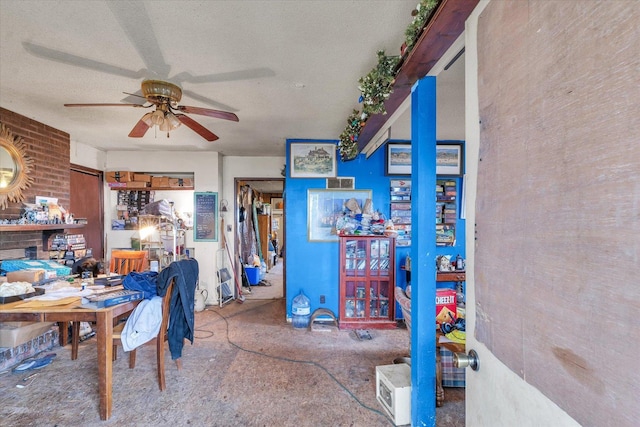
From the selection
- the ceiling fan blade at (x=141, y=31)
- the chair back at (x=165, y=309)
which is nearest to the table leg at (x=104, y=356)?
the chair back at (x=165, y=309)

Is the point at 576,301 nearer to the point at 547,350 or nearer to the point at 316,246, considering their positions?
the point at 547,350

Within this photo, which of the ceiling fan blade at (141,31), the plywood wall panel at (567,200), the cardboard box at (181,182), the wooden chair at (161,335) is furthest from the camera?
the cardboard box at (181,182)

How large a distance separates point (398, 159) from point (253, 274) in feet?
12.3

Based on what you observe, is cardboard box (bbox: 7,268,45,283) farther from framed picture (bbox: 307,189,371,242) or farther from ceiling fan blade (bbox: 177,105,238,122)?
framed picture (bbox: 307,189,371,242)

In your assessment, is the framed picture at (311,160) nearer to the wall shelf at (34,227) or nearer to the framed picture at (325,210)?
the framed picture at (325,210)

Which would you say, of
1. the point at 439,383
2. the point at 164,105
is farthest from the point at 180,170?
the point at 439,383

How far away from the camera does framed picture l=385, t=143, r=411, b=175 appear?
4.19 m

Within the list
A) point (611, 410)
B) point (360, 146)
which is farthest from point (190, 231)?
point (611, 410)

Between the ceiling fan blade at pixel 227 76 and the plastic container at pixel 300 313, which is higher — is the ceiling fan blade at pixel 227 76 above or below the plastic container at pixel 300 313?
above

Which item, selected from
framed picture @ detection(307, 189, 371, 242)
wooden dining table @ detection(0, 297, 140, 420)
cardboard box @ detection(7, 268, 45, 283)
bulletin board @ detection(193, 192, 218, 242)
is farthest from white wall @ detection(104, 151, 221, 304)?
wooden dining table @ detection(0, 297, 140, 420)

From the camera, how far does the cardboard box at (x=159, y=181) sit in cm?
491

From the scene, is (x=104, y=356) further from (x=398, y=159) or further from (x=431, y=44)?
(x=398, y=159)

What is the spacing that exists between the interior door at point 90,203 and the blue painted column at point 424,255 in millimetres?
4758

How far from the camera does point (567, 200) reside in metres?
0.65
